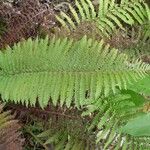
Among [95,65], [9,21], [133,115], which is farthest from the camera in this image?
[9,21]

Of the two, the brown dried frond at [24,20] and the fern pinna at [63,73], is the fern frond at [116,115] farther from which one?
the brown dried frond at [24,20]

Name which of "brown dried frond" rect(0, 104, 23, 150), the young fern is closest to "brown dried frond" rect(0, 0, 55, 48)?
the young fern

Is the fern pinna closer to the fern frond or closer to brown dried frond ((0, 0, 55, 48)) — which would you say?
the fern frond

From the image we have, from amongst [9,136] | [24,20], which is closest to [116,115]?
[9,136]

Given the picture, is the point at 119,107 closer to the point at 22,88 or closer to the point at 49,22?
the point at 22,88

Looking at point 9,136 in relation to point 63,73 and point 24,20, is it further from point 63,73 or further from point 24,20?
point 24,20

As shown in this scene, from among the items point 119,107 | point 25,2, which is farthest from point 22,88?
point 25,2
